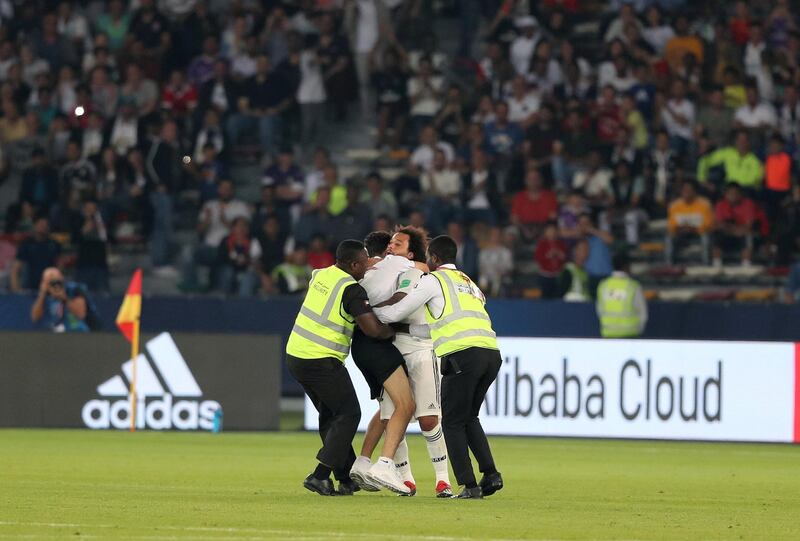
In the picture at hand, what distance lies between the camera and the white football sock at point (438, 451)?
12930 millimetres

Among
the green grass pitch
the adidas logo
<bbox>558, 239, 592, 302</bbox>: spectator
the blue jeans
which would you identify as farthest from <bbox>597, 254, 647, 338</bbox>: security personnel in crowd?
the blue jeans

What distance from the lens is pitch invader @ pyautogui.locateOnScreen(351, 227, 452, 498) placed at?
1293cm

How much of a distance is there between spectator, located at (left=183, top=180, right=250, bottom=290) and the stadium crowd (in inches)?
1.4

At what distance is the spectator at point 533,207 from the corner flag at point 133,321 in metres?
7.59

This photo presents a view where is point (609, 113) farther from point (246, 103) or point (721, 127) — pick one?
point (246, 103)

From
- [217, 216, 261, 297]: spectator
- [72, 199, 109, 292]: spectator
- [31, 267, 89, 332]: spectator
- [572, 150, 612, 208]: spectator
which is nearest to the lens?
[31, 267, 89, 332]: spectator

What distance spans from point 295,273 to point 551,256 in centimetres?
386

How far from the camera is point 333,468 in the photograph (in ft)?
42.0

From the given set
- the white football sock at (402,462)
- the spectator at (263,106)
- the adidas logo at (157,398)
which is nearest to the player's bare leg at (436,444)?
the white football sock at (402,462)

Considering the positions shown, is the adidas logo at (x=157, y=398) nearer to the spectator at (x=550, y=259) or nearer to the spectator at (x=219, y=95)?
the spectator at (x=550, y=259)

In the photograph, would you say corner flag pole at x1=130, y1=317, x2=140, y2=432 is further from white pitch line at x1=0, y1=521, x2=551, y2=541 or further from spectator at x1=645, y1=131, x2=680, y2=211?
white pitch line at x1=0, y1=521, x2=551, y2=541

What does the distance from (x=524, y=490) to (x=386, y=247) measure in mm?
2346

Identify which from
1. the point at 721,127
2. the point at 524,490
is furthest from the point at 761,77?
the point at 524,490

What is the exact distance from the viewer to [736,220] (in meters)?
25.8
